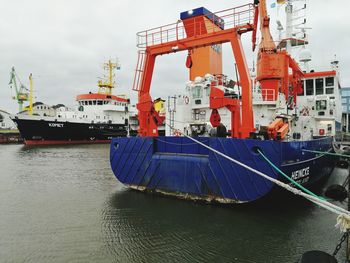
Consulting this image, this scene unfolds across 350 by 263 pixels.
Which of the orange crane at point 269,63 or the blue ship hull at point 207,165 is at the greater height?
the orange crane at point 269,63

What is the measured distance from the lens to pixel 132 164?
344 inches

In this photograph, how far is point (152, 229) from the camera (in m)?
5.85

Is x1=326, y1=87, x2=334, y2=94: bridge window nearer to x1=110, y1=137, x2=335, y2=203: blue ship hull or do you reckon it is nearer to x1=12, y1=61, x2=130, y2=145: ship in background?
x1=110, y1=137, x2=335, y2=203: blue ship hull

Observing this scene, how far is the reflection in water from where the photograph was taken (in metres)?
4.79

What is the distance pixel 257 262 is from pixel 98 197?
5.68 metres

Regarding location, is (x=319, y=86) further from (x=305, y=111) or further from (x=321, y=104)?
(x=305, y=111)

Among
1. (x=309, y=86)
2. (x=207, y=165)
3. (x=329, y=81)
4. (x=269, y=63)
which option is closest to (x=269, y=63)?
(x=269, y=63)

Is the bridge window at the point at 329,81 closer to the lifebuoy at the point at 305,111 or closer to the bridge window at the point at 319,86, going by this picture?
the bridge window at the point at 319,86

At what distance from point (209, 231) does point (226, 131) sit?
10.7 feet

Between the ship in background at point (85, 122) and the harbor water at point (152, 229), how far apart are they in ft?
73.9

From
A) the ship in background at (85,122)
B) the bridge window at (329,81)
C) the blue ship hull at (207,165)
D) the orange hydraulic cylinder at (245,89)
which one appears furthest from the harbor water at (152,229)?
the ship in background at (85,122)

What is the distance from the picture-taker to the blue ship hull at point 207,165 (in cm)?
651

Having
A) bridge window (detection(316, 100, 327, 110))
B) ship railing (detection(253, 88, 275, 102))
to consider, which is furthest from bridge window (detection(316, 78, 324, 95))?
ship railing (detection(253, 88, 275, 102))

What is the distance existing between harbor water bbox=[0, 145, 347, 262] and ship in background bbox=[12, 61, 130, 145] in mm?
22539
